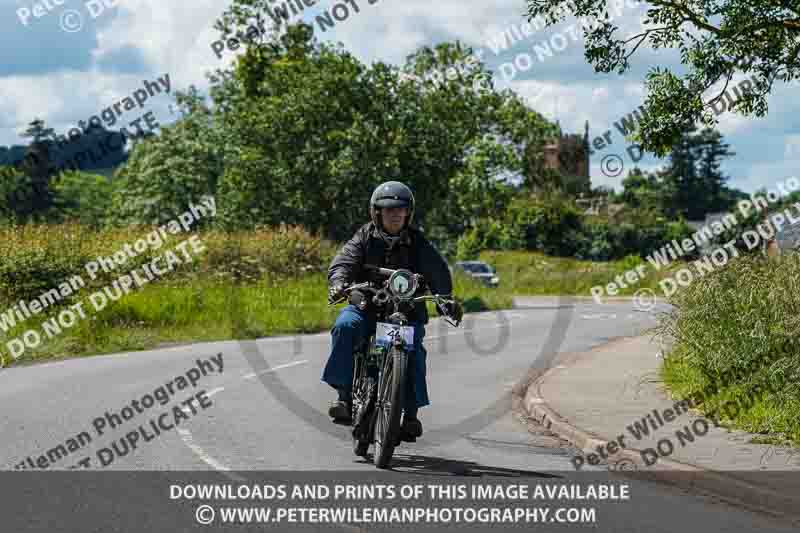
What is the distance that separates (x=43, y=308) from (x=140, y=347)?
2.87 metres

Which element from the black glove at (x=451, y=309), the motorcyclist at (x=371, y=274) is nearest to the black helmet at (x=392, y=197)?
the motorcyclist at (x=371, y=274)

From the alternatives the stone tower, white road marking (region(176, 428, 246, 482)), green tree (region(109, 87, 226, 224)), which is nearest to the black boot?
white road marking (region(176, 428, 246, 482))

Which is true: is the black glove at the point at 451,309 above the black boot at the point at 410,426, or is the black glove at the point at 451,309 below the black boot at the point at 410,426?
above

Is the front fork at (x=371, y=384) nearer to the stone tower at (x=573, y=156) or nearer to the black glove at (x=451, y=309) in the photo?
the black glove at (x=451, y=309)

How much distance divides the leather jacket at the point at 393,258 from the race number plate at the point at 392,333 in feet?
1.83

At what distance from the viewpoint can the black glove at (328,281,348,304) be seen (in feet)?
27.5

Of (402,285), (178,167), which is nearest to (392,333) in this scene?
(402,285)

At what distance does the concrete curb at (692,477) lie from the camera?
712 cm

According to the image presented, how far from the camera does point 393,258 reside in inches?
345

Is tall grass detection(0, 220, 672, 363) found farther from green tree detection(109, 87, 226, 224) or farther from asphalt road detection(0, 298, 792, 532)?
green tree detection(109, 87, 226, 224)

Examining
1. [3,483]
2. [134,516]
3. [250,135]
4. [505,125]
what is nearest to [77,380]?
[3,483]

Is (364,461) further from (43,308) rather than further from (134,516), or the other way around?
(43,308)

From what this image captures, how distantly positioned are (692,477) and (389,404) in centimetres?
229

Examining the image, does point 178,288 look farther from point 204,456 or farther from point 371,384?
point 371,384
